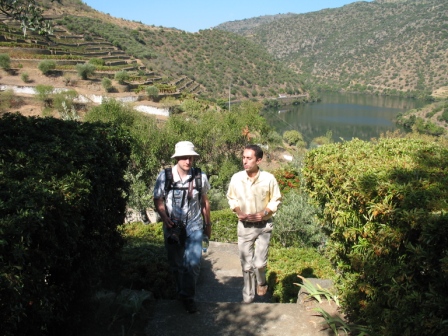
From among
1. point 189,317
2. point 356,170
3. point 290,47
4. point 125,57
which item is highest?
point 290,47

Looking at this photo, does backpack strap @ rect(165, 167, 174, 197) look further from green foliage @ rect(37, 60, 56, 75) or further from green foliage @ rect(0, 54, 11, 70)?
green foliage @ rect(0, 54, 11, 70)

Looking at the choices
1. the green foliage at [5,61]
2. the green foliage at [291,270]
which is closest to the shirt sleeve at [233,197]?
the green foliage at [291,270]

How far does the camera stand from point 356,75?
16088 centimetres

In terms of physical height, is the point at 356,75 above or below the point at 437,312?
above

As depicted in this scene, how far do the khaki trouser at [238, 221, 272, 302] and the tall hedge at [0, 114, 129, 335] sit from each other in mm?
1639

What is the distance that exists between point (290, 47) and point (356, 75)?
4240 centimetres

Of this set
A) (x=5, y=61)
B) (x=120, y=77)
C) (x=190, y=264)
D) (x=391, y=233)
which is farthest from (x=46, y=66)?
(x=391, y=233)

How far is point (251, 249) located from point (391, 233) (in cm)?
223

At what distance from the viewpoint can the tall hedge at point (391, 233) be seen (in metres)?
2.40

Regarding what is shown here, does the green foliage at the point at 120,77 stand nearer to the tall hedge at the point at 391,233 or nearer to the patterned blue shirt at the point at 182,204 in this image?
the patterned blue shirt at the point at 182,204

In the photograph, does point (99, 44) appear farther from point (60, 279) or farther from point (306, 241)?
point (60, 279)

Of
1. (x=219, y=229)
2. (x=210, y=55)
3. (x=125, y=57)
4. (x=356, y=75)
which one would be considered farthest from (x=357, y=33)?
(x=219, y=229)

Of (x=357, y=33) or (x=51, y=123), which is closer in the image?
(x=51, y=123)

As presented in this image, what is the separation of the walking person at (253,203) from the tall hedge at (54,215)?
1.60 m
